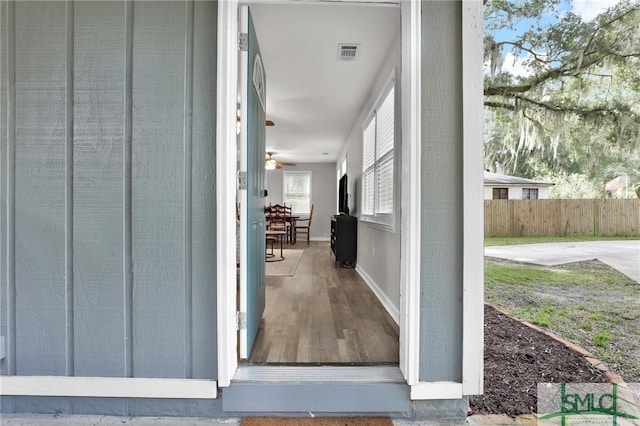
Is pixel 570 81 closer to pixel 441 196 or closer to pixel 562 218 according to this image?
pixel 441 196

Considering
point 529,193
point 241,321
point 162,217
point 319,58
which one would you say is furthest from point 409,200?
point 529,193

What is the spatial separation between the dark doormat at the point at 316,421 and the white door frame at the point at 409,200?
201 millimetres

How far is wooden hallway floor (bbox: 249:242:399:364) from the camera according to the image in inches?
68.6

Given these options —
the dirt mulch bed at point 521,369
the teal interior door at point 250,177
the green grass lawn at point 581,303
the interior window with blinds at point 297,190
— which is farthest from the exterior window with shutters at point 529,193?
the teal interior door at point 250,177

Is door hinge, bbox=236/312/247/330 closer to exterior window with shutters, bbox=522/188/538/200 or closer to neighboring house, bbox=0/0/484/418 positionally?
neighboring house, bbox=0/0/484/418

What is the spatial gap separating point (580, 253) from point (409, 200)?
562 centimetres

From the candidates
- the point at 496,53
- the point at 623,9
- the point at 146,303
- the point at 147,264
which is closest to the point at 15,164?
the point at 147,264

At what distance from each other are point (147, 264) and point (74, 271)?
0.37 m

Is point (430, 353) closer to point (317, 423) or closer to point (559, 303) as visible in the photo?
point (317, 423)

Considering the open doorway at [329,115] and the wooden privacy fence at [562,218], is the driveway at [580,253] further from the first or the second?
the open doorway at [329,115]

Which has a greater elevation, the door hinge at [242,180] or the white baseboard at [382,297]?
the door hinge at [242,180]

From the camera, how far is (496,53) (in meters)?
2.84

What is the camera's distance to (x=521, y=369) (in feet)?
5.90

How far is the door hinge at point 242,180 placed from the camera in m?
1.56
